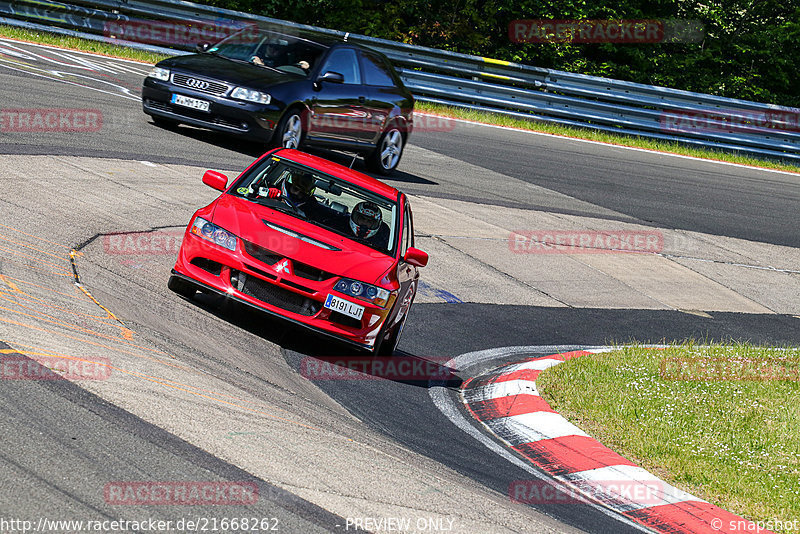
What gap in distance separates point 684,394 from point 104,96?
35.7 feet

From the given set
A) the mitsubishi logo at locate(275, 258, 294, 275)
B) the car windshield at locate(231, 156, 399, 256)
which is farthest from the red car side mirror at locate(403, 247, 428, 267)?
the mitsubishi logo at locate(275, 258, 294, 275)

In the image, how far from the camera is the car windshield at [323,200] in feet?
26.7

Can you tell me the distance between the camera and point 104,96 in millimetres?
15828

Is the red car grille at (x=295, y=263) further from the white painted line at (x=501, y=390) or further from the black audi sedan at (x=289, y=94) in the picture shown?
the black audi sedan at (x=289, y=94)

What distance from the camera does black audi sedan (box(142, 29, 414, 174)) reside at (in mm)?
13727

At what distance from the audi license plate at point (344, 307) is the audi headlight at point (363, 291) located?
0.07 metres

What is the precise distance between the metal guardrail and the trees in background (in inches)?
107

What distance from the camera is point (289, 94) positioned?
548 inches

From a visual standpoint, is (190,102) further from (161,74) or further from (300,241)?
(300,241)

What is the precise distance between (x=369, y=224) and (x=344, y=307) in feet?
3.77

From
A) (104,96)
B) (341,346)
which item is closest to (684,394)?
(341,346)

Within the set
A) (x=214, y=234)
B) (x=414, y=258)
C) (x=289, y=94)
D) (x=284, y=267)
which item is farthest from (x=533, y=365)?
(x=289, y=94)

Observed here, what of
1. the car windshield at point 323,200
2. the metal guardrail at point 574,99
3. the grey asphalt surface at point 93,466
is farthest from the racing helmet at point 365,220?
the metal guardrail at point 574,99

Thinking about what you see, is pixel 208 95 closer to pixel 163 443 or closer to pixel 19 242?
pixel 19 242
